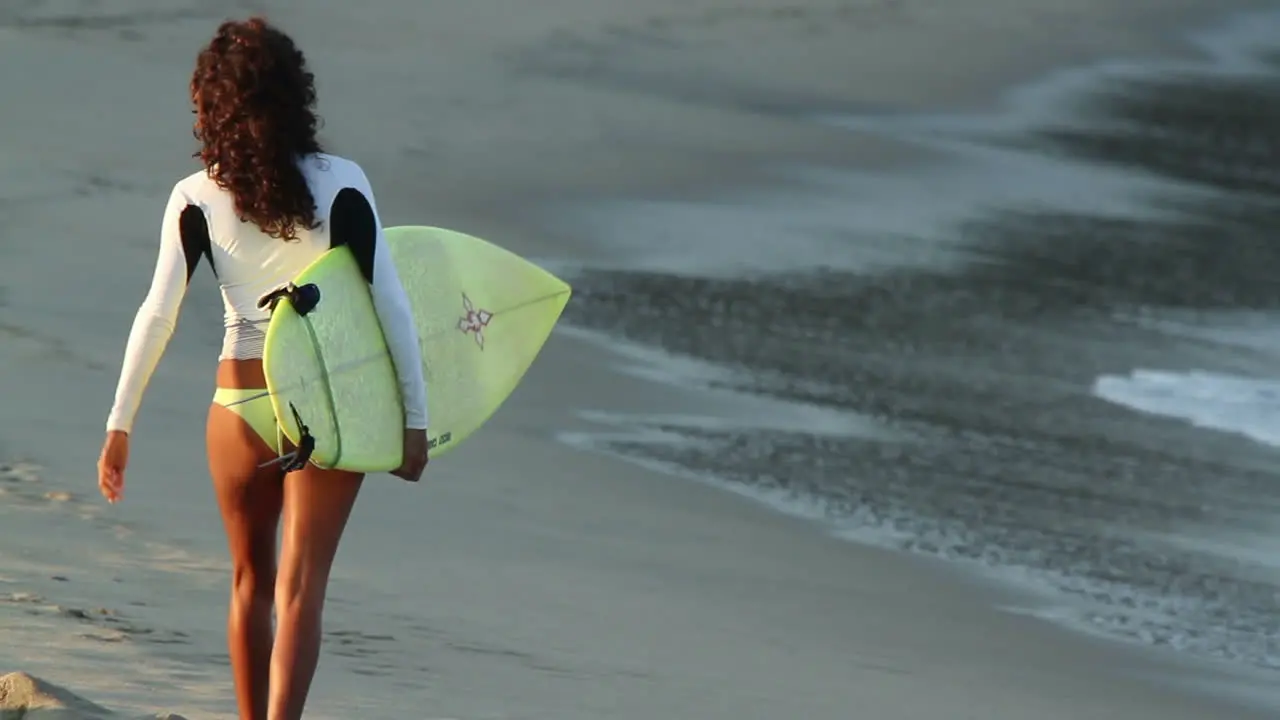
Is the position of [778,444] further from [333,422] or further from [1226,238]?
[1226,238]

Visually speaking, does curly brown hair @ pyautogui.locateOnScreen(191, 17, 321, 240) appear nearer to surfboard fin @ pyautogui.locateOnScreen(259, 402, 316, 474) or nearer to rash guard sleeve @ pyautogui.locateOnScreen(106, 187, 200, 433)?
rash guard sleeve @ pyautogui.locateOnScreen(106, 187, 200, 433)

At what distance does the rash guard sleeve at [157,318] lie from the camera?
379 cm

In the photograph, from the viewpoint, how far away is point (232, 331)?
390 cm

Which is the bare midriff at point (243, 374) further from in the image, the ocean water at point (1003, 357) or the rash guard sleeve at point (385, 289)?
the ocean water at point (1003, 357)

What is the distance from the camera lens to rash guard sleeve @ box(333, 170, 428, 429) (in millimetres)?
3805

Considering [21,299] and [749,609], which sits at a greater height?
[21,299]

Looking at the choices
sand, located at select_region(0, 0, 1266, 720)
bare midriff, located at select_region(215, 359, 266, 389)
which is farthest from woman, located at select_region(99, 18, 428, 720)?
sand, located at select_region(0, 0, 1266, 720)

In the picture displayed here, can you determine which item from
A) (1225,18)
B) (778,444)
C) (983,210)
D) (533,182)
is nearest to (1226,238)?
(983,210)

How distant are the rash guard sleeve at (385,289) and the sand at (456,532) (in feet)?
2.84

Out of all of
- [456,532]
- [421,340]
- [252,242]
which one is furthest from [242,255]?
[456,532]

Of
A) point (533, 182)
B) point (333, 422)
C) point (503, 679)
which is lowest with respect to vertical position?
point (503, 679)

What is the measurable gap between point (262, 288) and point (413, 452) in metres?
0.41

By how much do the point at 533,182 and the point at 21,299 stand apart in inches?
159

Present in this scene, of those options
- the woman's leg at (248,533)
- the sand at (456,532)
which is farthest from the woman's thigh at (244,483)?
the sand at (456,532)
